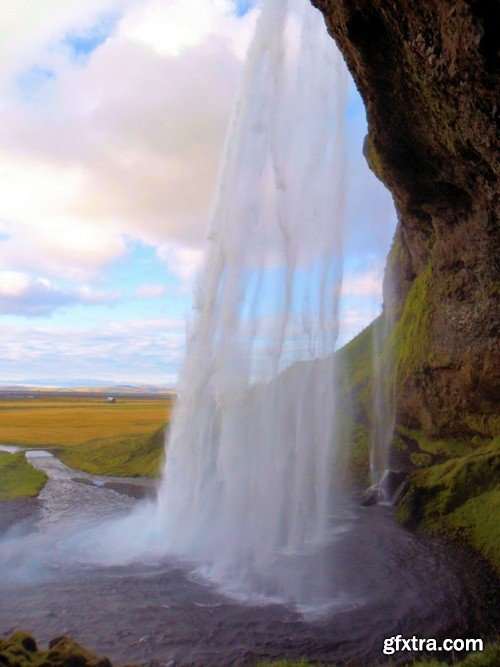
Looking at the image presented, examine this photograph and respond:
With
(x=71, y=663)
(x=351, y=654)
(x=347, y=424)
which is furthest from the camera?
(x=347, y=424)

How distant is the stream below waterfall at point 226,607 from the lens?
12734mm

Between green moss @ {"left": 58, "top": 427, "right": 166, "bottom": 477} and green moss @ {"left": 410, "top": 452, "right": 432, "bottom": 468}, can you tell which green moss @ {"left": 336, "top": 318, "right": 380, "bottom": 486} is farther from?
green moss @ {"left": 58, "top": 427, "right": 166, "bottom": 477}

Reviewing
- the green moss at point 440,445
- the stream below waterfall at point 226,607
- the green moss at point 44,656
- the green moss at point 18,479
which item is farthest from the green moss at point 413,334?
the green moss at point 18,479

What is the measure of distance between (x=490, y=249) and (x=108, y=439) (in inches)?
1692

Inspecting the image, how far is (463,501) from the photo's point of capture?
2270cm

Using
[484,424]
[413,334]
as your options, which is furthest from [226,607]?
[413,334]

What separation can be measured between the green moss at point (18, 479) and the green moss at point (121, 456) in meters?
4.85

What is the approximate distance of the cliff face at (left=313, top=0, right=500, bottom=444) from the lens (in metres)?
13.2

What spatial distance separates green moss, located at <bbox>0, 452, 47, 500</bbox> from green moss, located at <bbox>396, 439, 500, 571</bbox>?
80.7 ft

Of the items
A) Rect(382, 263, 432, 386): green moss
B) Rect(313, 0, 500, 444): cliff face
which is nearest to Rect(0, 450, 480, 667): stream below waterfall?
Rect(313, 0, 500, 444): cliff face

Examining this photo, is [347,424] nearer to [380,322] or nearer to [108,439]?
[380,322]

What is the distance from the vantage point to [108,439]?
178ft

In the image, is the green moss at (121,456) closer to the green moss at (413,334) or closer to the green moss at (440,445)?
the green moss at (440,445)

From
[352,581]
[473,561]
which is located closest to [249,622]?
[352,581]
